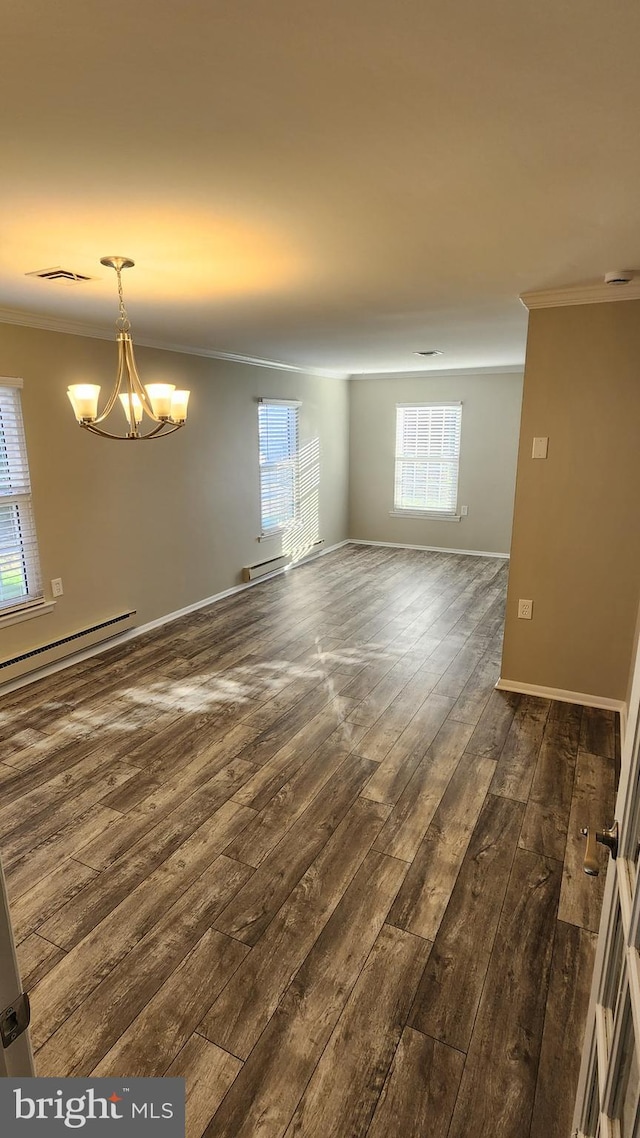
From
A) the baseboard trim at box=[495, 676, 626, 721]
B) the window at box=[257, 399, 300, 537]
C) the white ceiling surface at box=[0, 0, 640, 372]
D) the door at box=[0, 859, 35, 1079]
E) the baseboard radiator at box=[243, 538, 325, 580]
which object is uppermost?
the white ceiling surface at box=[0, 0, 640, 372]

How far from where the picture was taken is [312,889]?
2.09 metres

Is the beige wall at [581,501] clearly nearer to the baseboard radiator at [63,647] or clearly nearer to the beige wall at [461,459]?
the baseboard radiator at [63,647]

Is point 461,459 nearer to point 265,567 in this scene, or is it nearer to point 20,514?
point 265,567

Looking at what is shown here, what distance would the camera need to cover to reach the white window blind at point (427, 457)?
24.1 feet

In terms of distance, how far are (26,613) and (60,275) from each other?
2.09 m

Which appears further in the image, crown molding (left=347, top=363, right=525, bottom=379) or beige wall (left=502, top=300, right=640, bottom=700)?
crown molding (left=347, top=363, right=525, bottom=379)

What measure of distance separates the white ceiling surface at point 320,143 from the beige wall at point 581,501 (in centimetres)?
43

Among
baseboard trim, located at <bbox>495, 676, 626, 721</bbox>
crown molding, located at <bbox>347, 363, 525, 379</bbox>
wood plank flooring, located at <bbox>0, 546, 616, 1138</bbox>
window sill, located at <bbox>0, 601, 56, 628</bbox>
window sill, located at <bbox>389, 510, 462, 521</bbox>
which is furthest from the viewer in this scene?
window sill, located at <bbox>389, 510, 462, 521</bbox>

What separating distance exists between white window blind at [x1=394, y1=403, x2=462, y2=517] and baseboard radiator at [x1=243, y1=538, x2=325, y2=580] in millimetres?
1483

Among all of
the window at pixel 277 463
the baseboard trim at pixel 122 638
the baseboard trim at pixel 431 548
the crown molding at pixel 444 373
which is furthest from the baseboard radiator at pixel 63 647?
the crown molding at pixel 444 373

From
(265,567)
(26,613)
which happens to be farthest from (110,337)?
(265,567)

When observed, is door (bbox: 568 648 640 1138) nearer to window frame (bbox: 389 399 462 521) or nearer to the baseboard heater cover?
the baseboard heater cover

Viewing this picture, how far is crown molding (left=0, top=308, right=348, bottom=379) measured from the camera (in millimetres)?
3432

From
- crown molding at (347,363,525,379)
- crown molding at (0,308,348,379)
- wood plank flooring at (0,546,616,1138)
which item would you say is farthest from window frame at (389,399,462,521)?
wood plank flooring at (0,546,616,1138)
